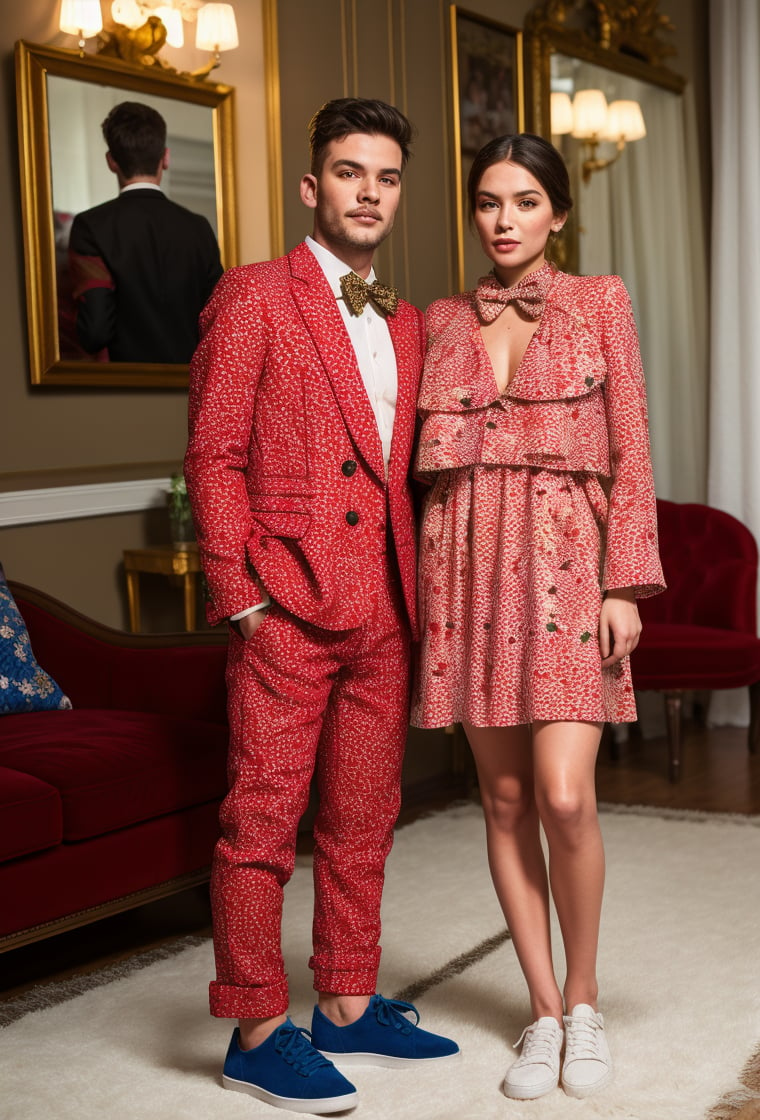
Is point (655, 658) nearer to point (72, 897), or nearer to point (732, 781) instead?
point (732, 781)

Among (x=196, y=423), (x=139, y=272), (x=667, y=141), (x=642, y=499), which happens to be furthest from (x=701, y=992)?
(x=667, y=141)

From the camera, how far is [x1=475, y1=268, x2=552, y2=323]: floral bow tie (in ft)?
7.36

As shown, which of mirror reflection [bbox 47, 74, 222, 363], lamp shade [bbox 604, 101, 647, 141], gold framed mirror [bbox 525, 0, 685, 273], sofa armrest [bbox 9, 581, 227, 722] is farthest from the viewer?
lamp shade [bbox 604, 101, 647, 141]

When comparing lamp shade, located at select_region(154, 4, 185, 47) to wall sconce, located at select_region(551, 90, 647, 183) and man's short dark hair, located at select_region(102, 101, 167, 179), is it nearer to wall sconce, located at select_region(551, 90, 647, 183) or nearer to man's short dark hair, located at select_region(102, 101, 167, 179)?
man's short dark hair, located at select_region(102, 101, 167, 179)

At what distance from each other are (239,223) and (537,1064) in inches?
104

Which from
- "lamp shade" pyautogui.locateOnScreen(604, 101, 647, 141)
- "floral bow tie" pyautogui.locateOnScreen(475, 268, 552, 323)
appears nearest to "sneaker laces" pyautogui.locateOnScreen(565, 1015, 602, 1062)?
"floral bow tie" pyautogui.locateOnScreen(475, 268, 552, 323)

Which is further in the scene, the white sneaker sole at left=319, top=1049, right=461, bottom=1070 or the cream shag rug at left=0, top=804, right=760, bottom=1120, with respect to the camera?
the white sneaker sole at left=319, top=1049, right=461, bottom=1070

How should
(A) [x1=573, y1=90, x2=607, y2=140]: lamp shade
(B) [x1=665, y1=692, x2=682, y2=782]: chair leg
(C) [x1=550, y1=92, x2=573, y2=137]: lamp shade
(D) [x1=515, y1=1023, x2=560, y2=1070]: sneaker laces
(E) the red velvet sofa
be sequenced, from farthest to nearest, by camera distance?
(A) [x1=573, y1=90, x2=607, y2=140]: lamp shade
(C) [x1=550, y1=92, x2=573, y2=137]: lamp shade
(B) [x1=665, y1=692, x2=682, y2=782]: chair leg
(E) the red velvet sofa
(D) [x1=515, y1=1023, x2=560, y2=1070]: sneaker laces

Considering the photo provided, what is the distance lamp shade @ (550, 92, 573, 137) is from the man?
3.08m

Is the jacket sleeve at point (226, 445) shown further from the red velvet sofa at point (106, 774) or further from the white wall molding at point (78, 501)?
the white wall molding at point (78, 501)

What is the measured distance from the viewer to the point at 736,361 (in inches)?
208

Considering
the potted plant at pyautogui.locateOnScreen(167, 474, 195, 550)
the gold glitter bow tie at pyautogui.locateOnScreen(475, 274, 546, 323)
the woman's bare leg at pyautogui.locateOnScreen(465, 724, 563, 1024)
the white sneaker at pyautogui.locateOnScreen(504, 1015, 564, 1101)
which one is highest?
the gold glitter bow tie at pyautogui.locateOnScreen(475, 274, 546, 323)

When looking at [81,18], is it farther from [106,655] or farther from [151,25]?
[106,655]

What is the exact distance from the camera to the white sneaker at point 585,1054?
7.20 ft
